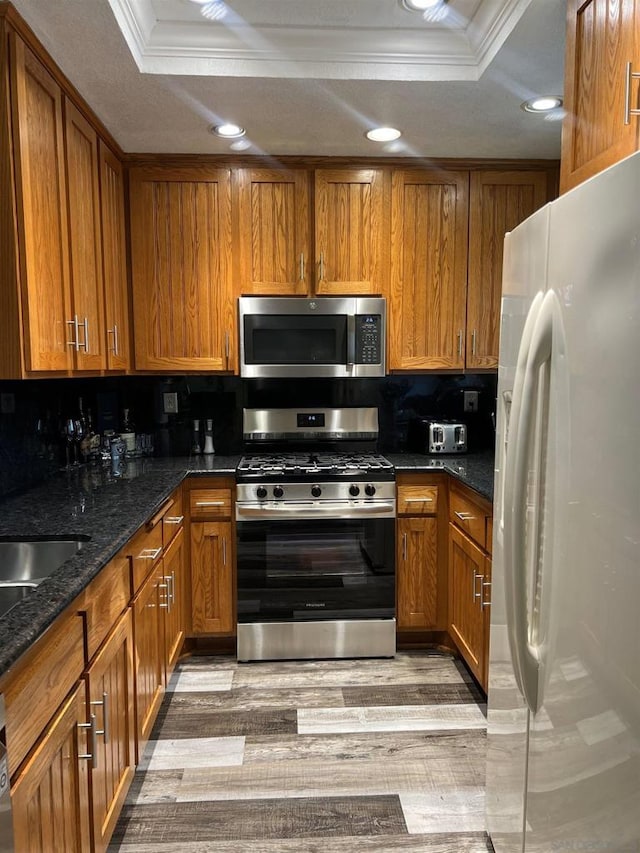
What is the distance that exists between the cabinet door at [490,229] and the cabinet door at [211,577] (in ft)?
5.25

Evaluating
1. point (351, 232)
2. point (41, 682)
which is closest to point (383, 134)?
point (351, 232)

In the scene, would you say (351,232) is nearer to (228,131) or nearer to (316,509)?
(228,131)

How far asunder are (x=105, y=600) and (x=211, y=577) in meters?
1.29

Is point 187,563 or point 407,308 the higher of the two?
point 407,308

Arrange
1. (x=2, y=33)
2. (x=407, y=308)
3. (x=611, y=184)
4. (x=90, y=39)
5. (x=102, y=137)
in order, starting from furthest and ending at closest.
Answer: (x=407, y=308) < (x=102, y=137) < (x=90, y=39) < (x=2, y=33) < (x=611, y=184)

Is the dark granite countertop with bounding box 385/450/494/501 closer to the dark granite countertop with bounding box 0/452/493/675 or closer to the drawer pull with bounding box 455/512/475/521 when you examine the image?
the dark granite countertop with bounding box 0/452/493/675

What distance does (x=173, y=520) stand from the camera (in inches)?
99.8

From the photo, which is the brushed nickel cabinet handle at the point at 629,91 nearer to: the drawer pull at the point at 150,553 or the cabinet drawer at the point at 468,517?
the cabinet drawer at the point at 468,517

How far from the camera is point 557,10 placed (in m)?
1.69

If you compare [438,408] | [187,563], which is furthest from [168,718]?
[438,408]

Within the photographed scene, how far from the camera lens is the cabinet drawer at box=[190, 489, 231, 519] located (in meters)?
2.83

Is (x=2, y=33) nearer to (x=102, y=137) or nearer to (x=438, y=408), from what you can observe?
(x=102, y=137)

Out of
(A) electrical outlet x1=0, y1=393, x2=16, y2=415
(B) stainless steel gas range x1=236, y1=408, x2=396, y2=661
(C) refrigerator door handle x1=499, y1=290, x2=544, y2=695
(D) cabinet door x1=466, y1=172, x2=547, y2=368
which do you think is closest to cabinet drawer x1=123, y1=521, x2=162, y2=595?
(B) stainless steel gas range x1=236, y1=408, x2=396, y2=661

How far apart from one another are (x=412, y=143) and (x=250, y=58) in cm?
97
